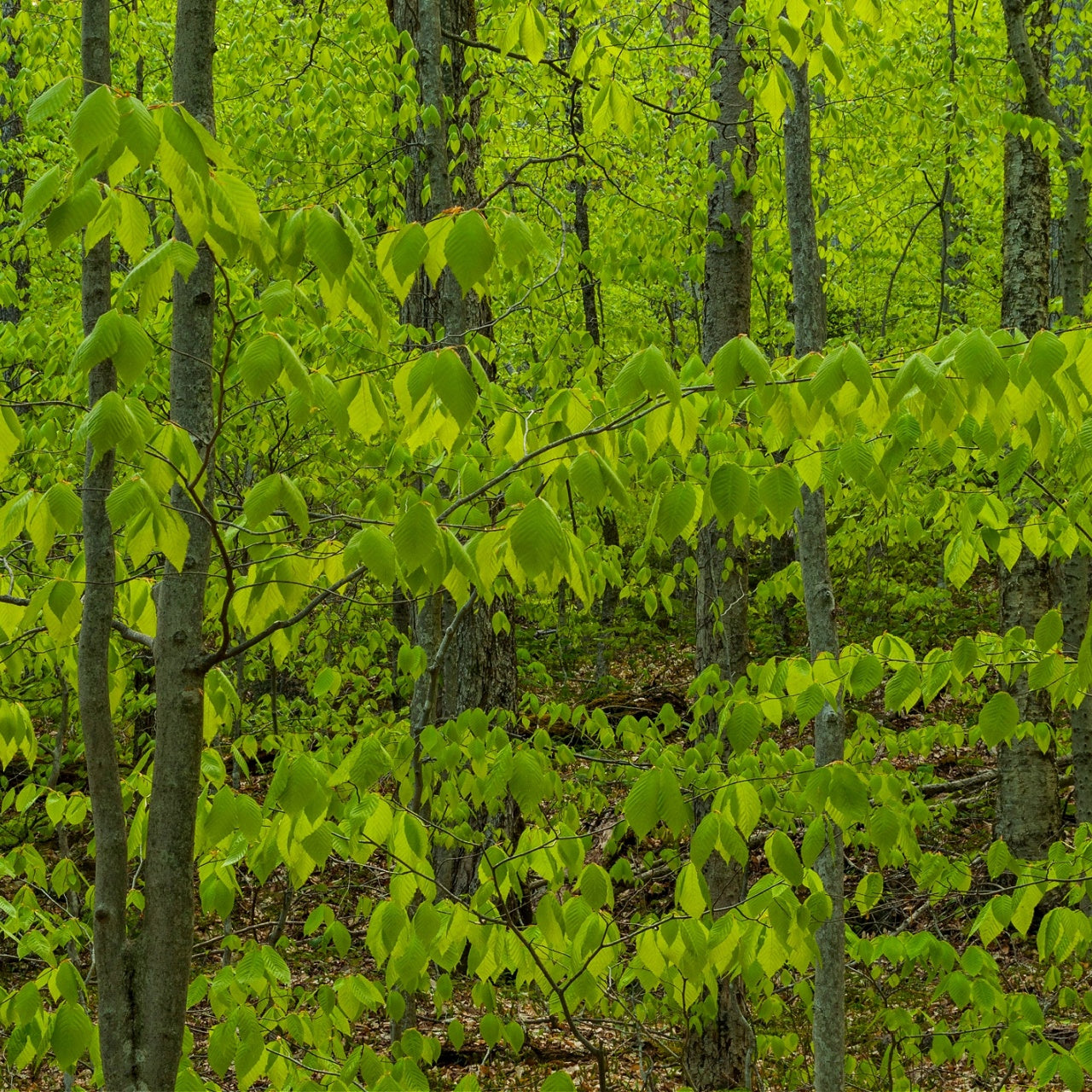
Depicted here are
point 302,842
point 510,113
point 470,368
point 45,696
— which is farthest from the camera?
point 510,113

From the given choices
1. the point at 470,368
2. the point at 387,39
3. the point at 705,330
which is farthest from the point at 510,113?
the point at 470,368

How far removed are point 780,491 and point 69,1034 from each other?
1.90m

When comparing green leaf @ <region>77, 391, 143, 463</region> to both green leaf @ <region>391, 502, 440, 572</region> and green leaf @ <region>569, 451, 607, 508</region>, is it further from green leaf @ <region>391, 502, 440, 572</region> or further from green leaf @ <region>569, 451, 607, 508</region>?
green leaf @ <region>569, 451, 607, 508</region>

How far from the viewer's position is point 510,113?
995 cm

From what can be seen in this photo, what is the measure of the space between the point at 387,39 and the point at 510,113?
483 cm

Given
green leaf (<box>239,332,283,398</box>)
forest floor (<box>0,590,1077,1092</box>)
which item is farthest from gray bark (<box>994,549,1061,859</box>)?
green leaf (<box>239,332,283,398</box>)

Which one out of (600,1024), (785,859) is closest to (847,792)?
(785,859)

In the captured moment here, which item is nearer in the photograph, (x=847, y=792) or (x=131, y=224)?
(x=131, y=224)

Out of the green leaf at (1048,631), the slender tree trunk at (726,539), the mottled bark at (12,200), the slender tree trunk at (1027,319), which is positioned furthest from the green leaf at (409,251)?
the mottled bark at (12,200)

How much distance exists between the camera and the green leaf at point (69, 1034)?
2.11 metres

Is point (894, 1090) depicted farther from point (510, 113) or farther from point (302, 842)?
point (510, 113)

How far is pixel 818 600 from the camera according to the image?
3756 millimetres

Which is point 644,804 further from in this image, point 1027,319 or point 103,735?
point 1027,319

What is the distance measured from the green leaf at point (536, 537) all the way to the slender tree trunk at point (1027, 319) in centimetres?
534
